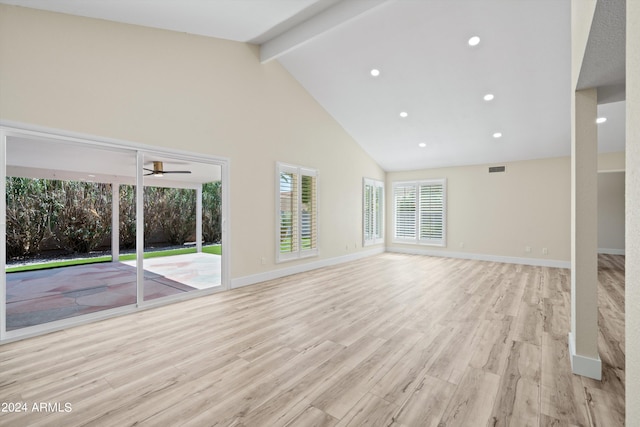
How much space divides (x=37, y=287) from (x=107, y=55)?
3898 mm

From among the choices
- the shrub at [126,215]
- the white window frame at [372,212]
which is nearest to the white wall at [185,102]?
the white window frame at [372,212]

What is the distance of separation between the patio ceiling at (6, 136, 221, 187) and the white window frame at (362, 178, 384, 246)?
3.79 m

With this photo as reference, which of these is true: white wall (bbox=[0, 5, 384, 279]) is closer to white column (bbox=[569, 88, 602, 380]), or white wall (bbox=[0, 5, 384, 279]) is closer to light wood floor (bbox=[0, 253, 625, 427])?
light wood floor (bbox=[0, 253, 625, 427])

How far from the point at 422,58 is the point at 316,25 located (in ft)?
5.50

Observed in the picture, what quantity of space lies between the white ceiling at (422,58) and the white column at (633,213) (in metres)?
3.45

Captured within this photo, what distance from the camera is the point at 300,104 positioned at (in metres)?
5.69

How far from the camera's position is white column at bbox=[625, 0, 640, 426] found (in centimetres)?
60

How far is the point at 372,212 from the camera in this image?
8.00 m

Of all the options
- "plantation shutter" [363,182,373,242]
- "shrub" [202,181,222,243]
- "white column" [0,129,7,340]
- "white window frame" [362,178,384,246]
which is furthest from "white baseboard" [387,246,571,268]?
"white column" [0,129,7,340]

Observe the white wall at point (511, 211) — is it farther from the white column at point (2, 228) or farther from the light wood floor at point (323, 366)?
the white column at point (2, 228)

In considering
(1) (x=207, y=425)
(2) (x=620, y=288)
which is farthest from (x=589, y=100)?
(2) (x=620, y=288)

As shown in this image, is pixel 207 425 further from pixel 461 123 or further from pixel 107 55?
pixel 461 123

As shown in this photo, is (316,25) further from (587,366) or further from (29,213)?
(29,213)

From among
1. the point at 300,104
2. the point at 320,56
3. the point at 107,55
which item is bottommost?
the point at 107,55
